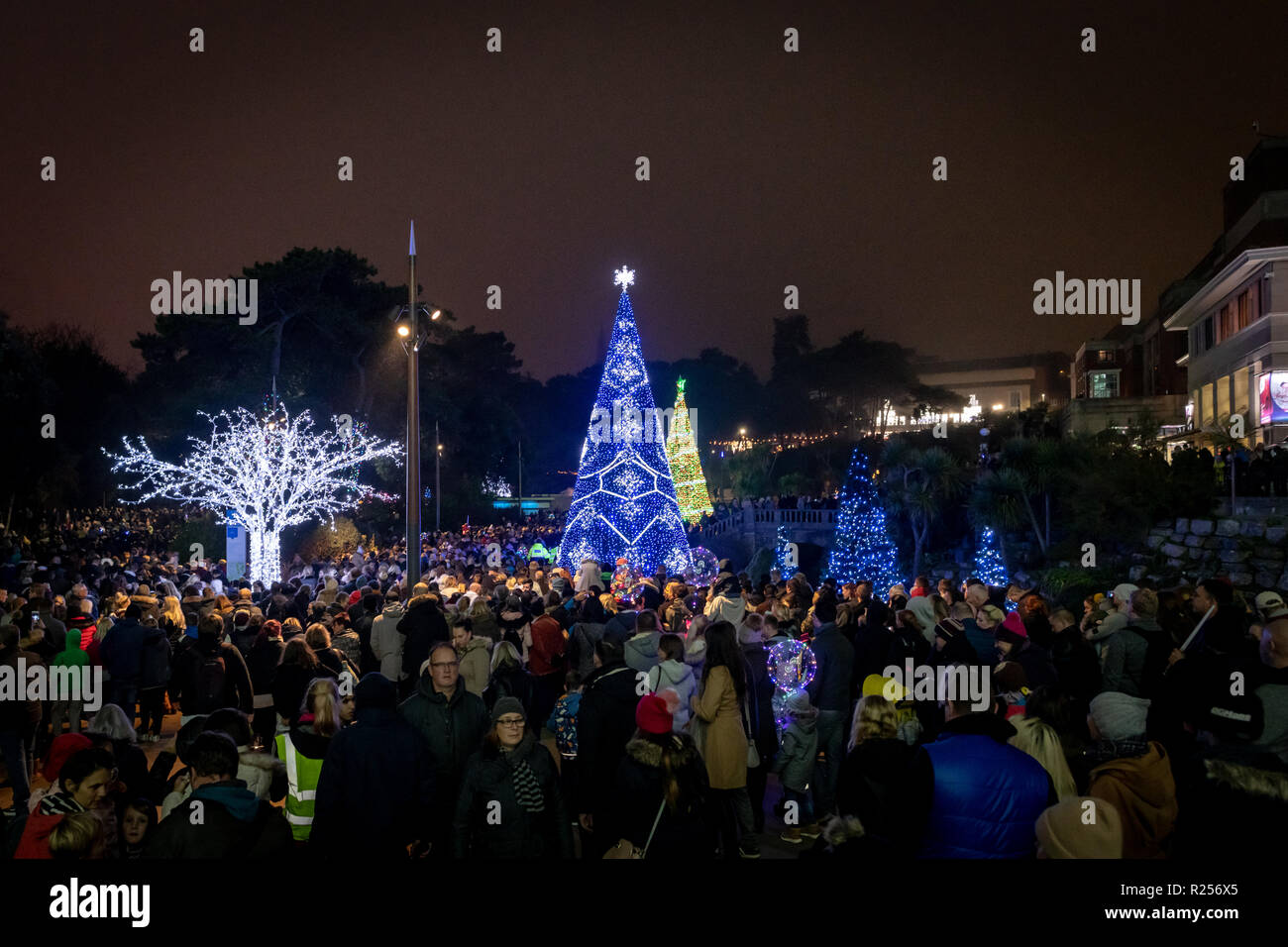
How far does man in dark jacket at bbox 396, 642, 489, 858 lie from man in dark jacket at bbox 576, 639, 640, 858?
65cm

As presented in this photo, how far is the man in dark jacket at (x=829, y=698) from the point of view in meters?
7.10

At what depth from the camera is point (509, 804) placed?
4.37 metres

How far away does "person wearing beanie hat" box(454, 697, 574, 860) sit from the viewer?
14.3ft

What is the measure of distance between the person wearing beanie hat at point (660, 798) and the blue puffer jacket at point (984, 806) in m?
0.96

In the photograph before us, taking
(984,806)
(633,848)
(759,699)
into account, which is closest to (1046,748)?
(984,806)

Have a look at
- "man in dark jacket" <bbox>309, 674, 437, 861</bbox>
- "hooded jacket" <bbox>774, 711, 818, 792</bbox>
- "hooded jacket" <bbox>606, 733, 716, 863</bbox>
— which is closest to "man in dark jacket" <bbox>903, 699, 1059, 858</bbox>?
"hooded jacket" <bbox>606, 733, 716, 863</bbox>

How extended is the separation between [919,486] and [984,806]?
24737 mm

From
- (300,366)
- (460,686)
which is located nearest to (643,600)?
(460,686)

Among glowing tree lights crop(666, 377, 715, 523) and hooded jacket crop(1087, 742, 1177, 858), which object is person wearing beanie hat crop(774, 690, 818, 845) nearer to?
hooded jacket crop(1087, 742, 1177, 858)

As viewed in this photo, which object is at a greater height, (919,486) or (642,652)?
(919,486)

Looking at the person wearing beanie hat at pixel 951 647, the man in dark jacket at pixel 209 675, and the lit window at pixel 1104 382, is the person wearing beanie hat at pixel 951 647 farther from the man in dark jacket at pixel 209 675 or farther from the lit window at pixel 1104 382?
the lit window at pixel 1104 382

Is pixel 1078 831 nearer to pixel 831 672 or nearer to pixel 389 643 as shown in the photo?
pixel 831 672
